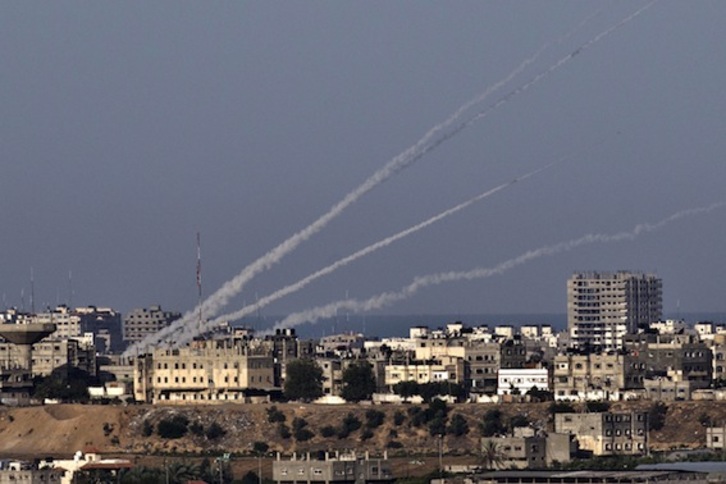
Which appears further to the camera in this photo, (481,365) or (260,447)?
(481,365)

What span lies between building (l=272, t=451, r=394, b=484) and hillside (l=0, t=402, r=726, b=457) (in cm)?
1701

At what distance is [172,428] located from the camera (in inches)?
6654

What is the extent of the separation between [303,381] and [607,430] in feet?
99.6

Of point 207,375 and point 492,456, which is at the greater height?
point 207,375

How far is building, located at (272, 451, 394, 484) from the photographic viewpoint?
138125 millimetres

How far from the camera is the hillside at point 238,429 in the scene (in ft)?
532

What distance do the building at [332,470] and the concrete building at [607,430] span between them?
1671 centimetres

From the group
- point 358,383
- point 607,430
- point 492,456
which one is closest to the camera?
point 492,456

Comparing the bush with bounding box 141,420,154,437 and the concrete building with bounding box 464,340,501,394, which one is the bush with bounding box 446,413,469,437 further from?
the concrete building with bounding box 464,340,501,394

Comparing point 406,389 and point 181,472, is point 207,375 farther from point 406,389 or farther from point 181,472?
point 181,472

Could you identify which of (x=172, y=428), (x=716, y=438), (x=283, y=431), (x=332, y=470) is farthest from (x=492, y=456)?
(x=172, y=428)

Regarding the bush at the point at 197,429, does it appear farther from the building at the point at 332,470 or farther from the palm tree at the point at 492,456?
the building at the point at 332,470

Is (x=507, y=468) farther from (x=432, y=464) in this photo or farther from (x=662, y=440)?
(x=662, y=440)

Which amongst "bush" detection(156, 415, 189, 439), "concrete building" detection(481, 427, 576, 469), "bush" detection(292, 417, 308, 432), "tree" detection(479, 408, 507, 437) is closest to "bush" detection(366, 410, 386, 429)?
"bush" detection(292, 417, 308, 432)
